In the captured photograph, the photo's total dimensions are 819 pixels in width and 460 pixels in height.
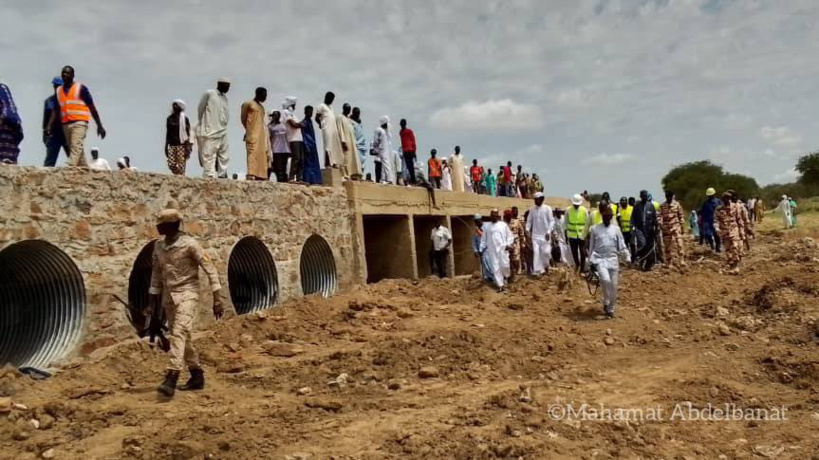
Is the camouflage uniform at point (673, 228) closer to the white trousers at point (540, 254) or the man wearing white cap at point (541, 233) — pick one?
the man wearing white cap at point (541, 233)

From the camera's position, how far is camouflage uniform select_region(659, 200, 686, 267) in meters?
12.0

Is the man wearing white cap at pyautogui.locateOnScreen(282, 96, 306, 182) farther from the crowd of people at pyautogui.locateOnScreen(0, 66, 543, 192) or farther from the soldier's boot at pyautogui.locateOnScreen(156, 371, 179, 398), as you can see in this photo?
the soldier's boot at pyautogui.locateOnScreen(156, 371, 179, 398)

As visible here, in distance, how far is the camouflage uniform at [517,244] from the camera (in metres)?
11.7

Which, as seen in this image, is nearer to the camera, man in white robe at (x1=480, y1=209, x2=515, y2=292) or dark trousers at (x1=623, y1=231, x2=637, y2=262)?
man in white robe at (x1=480, y1=209, x2=515, y2=292)

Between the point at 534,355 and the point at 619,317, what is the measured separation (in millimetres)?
2178

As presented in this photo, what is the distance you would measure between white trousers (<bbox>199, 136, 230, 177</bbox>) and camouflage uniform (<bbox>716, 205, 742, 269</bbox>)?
28.6 ft

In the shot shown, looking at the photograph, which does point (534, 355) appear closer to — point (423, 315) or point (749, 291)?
point (423, 315)

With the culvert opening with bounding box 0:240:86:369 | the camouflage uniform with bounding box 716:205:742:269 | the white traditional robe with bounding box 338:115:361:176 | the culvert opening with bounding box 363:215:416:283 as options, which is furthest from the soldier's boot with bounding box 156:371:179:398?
the camouflage uniform with bounding box 716:205:742:269

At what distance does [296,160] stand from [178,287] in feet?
17.7

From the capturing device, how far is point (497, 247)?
10781 millimetres

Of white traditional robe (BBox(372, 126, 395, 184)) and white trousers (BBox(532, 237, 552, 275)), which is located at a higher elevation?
white traditional robe (BBox(372, 126, 395, 184))

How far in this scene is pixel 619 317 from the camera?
842 centimetres

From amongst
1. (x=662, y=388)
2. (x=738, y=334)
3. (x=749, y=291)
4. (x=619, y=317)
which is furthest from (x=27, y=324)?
(x=749, y=291)

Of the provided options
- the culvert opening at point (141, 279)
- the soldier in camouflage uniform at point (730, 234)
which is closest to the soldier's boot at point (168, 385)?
the culvert opening at point (141, 279)
